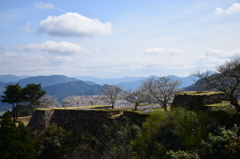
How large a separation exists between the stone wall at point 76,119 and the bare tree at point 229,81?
45.3ft

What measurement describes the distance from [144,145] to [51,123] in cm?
2154

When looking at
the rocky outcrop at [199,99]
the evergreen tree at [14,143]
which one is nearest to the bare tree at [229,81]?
the rocky outcrop at [199,99]

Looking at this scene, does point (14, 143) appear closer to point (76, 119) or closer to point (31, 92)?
point (76, 119)

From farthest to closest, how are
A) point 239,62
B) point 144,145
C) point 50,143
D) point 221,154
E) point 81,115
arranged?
point 81,115 → point 50,143 → point 144,145 → point 239,62 → point 221,154

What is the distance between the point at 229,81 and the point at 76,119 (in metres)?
25.0

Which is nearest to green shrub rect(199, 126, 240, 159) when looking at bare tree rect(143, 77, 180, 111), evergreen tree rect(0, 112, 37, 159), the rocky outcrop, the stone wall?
the rocky outcrop

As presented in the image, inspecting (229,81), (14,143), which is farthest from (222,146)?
(14,143)

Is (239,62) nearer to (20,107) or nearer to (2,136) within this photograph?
(2,136)

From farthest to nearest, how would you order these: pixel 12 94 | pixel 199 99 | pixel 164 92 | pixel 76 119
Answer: pixel 12 94
pixel 76 119
pixel 164 92
pixel 199 99

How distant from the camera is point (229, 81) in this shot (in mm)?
17172

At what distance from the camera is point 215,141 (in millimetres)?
13773

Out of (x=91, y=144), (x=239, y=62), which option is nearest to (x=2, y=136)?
(x=91, y=144)

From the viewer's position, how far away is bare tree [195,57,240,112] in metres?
16.5

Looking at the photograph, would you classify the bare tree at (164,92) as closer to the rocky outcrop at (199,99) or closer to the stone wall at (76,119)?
the stone wall at (76,119)
